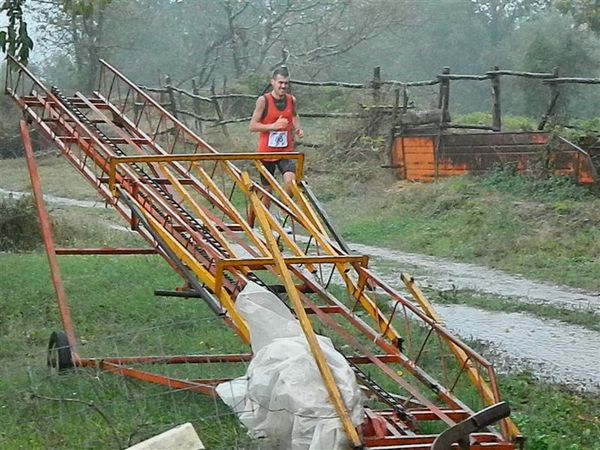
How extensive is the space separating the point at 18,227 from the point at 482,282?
7.45 metres

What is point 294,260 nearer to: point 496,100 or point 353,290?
point 353,290

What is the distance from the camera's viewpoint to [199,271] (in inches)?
255

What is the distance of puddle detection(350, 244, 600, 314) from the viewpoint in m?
11.2

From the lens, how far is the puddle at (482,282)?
1119cm

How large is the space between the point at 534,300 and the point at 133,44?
32107 millimetres

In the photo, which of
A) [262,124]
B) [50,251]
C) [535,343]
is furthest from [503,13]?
[50,251]

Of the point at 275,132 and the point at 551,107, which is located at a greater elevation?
the point at 275,132

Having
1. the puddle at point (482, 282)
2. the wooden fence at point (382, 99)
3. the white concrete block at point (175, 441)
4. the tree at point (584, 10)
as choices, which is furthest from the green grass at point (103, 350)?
Answer: the tree at point (584, 10)

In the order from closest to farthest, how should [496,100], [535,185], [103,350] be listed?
[103,350], [535,185], [496,100]

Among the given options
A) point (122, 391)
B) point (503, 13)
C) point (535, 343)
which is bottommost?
point (535, 343)

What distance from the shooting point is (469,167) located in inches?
769

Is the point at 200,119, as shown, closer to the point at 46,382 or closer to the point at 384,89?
the point at 384,89

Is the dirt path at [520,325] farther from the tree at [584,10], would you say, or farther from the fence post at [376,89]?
the tree at [584,10]

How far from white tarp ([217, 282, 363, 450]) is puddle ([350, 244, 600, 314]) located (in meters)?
5.67
